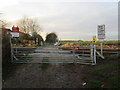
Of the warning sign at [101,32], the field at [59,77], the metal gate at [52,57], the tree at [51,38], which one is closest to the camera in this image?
the field at [59,77]

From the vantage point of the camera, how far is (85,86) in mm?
A: 4008

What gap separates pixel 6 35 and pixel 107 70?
6.19m

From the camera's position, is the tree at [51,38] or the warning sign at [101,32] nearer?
the warning sign at [101,32]

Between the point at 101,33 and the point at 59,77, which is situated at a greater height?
the point at 101,33

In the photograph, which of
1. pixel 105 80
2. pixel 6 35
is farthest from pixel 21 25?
pixel 105 80

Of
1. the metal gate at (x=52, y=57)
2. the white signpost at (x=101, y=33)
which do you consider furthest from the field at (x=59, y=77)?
the white signpost at (x=101, y=33)

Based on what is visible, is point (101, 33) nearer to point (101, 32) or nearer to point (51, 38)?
point (101, 32)

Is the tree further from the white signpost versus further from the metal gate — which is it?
the white signpost

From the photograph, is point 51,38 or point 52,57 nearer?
point 52,57

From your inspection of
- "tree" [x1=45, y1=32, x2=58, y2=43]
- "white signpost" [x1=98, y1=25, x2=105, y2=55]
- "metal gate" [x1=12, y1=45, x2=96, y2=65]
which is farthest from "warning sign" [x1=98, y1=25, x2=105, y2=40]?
"tree" [x1=45, y1=32, x2=58, y2=43]

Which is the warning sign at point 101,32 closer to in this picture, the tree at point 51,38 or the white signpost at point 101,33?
the white signpost at point 101,33

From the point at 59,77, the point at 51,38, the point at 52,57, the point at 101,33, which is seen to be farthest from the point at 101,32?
the point at 51,38

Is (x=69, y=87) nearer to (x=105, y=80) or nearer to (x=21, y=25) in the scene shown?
(x=105, y=80)

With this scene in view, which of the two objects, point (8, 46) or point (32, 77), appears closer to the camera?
point (32, 77)
